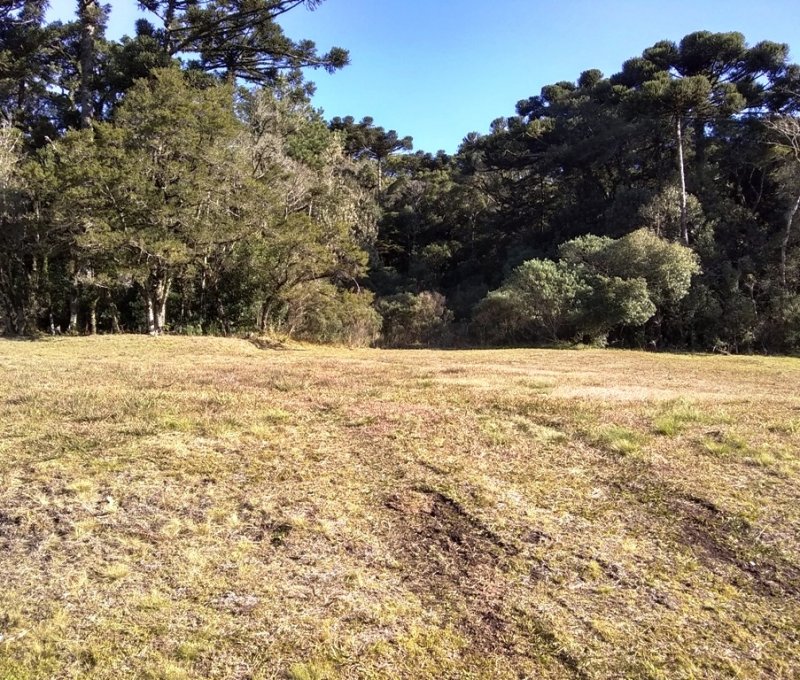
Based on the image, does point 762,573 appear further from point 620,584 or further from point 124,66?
point 124,66

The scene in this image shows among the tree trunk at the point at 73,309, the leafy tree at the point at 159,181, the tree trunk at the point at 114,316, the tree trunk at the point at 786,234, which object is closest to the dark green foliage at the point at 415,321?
the leafy tree at the point at 159,181

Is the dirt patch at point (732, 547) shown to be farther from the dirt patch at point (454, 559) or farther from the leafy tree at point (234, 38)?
the leafy tree at point (234, 38)

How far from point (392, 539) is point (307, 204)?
2198 cm

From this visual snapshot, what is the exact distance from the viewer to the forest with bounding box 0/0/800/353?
1705cm

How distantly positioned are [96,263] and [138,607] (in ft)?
55.8

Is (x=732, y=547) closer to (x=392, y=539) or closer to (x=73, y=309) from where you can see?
(x=392, y=539)

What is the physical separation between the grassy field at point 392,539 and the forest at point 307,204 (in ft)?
40.3

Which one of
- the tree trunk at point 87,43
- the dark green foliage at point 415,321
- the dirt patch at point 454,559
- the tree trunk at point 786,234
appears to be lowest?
the dirt patch at point 454,559

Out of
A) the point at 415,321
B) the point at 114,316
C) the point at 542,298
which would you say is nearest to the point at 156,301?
the point at 114,316

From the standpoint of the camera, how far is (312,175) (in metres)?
24.1

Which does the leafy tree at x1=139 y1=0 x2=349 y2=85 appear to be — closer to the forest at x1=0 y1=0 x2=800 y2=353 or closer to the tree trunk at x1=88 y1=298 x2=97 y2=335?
the forest at x1=0 y1=0 x2=800 y2=353

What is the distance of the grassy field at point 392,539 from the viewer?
2.53 metres

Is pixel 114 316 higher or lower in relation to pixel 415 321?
higher

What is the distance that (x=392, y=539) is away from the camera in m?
3.58
